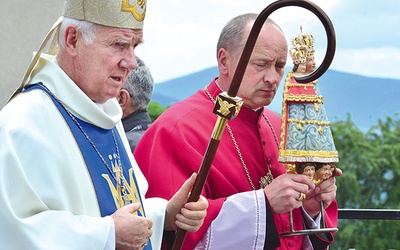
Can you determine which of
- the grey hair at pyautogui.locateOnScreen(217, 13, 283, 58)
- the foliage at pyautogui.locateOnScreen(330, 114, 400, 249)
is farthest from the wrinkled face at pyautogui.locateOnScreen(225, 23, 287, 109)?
the foliage at pyautogui.locateOnScreen(330, 114, 400, 249)

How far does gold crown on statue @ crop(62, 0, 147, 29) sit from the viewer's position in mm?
3641

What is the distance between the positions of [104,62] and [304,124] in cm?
108

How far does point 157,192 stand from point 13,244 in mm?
1316

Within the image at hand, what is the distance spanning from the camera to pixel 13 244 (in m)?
3.25

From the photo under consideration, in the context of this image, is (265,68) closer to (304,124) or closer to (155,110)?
(304,124)

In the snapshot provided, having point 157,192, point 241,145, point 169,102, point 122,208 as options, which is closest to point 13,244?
point 122,208

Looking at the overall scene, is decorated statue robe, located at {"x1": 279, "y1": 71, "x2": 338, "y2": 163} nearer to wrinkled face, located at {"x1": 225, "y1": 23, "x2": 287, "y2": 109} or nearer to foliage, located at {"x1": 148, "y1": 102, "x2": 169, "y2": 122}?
wrinkled face, located at {"x1": 225, "y1": 23, "x2": 287, "y2": 109}

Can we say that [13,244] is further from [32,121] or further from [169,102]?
[169,102]

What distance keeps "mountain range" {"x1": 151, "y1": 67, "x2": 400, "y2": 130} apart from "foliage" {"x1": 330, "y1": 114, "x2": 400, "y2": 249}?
2.26ft

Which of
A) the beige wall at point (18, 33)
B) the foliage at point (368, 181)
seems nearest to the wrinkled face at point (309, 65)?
the beige wall at point (18, 33)

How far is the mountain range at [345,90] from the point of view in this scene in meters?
8.48

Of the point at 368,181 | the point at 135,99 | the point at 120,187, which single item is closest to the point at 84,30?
the point at 120,187

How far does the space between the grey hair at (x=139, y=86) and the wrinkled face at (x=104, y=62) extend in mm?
2018

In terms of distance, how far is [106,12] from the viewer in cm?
366
